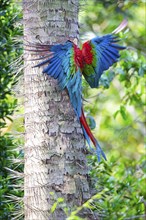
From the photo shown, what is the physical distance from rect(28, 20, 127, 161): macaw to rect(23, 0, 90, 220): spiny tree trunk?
60mm

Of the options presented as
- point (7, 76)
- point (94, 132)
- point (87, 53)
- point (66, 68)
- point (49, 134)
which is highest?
point (7, 76)

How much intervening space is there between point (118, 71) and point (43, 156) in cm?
178

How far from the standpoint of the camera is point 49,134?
2805mm

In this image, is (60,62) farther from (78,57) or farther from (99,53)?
(99,53)

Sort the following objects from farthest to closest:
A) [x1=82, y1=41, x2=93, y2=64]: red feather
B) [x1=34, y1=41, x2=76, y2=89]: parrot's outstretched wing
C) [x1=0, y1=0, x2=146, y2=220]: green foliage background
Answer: [x1=0, y1=0, x2=146, y2=220]: green foliage background
[x1=82, y1=41, x2=93, y2=64]: red feather
[x1=34, y1=41, x2=76, y2=89]: parrot's outstretched wing

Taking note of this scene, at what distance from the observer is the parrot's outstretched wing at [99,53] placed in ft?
9.47

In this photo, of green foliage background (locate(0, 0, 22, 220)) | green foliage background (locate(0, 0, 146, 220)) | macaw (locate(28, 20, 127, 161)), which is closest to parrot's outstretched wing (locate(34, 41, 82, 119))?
macaw (locate(28, 20, 127, 161))

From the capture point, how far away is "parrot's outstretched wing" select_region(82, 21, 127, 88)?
2.89m

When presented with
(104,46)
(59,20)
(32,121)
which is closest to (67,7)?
(59,20)

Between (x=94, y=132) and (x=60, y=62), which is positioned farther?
(x=94, y=132)

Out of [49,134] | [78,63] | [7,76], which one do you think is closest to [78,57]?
[78,63]

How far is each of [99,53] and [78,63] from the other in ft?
0.45

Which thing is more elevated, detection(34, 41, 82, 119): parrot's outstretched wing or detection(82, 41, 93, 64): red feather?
detection(82, 41, 93, 64): red feather

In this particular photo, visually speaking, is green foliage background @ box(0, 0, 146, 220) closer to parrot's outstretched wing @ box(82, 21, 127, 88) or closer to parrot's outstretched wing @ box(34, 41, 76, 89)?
parrot's outstretched wing @ box(82, 21, 127, 88)
